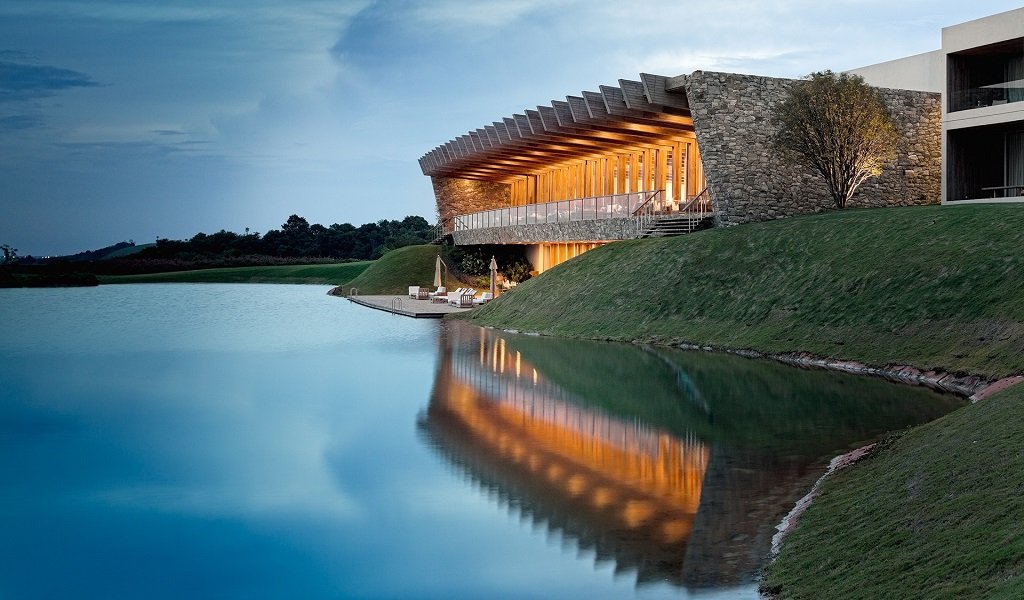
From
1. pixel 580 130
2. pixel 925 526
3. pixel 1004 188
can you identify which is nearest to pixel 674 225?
pixel 580 130

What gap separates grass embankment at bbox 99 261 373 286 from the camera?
75875 millimetres

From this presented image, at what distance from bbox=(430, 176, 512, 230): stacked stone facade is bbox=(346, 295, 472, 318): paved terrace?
14.0 m

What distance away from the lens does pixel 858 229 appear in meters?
25.9

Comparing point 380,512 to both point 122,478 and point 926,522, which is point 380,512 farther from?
point 926,522

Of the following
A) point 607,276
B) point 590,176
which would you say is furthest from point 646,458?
point 590,176

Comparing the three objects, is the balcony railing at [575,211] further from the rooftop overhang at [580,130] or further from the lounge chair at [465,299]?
the lounge chair at [465,299]

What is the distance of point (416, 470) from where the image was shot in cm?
1166

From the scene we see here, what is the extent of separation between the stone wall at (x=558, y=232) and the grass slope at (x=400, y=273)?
11.2 feet

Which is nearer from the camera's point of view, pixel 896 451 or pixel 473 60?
pixel 896 451

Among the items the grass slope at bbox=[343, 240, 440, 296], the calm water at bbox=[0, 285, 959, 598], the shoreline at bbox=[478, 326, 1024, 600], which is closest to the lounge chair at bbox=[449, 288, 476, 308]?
the grass slope at bbox=[343, 240, 440, 296]

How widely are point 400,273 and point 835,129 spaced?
2989 cm

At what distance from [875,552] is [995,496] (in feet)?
3.21

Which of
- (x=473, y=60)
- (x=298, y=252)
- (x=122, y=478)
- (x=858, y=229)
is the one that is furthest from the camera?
(x=298, y=252)

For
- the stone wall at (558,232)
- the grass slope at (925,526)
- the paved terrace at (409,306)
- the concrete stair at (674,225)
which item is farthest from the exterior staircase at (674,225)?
the grass slope at (925,526)
